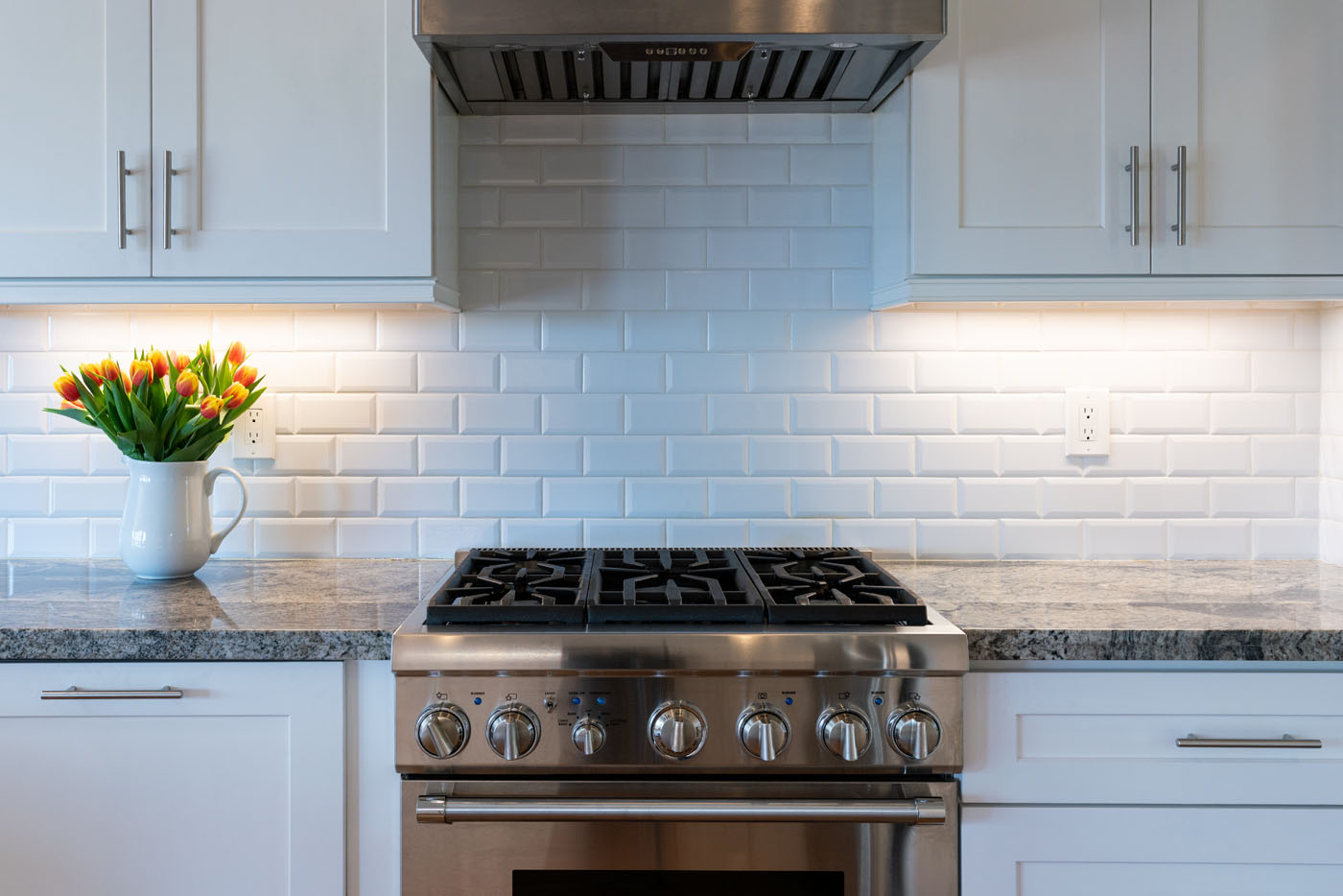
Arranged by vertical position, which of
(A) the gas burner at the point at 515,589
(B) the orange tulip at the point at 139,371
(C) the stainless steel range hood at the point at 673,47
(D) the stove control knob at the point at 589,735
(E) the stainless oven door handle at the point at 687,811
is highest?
(C) the stainless steel range hood at the point at 673,47

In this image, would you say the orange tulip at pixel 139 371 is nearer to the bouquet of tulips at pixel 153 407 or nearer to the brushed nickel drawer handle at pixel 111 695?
the bouquet of tulips at pixel 153 407

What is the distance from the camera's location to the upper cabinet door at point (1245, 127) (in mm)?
1624

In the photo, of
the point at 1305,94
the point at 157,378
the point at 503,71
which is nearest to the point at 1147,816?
the point at 1305,94

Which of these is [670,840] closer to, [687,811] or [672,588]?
[687,811]

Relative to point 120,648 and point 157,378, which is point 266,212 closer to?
point 157,378

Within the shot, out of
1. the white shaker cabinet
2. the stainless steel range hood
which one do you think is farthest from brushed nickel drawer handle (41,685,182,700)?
the white shaker cabinet

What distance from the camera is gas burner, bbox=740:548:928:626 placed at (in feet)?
4.46

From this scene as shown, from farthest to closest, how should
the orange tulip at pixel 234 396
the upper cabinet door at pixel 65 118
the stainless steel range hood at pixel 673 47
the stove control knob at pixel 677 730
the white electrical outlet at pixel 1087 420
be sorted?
1. the white electrical outlet at pixel 1087 420
2. the orange tulip at pixel 234 396
3. the upper cabinet door at pixel 65 118
4. the stainless steel range hood at pixel 673 47
5. the stove control knob at pixel 677 730

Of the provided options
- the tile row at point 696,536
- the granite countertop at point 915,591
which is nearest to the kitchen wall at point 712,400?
the tile row at point 696,536

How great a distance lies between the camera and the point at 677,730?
1.27m

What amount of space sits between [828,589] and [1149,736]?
49 cm

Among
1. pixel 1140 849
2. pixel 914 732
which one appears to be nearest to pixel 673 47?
pixel 914 732

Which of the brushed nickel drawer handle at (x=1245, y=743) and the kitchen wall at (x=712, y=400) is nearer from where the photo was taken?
the brushed nickel drawer handle at (x=1245, y=743)

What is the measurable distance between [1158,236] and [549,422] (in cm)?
116
